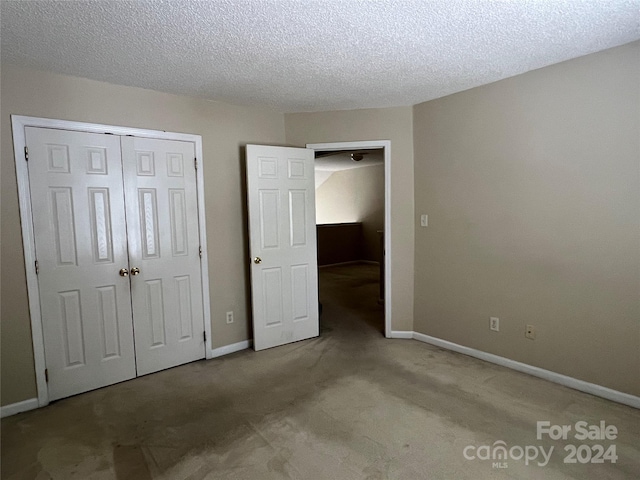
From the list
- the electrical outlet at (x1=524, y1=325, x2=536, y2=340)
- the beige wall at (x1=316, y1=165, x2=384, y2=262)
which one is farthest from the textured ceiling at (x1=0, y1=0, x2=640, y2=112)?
the beige wall at (x1=316, y1=165, x2=384, y2=262)

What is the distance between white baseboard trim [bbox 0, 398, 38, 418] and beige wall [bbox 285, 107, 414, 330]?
303cm

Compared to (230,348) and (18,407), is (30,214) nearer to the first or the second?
(18,407)

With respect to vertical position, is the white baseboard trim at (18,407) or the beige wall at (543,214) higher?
the beige wall at (543,214)

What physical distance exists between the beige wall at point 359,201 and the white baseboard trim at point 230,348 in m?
5.80

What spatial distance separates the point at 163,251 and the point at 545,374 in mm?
3249

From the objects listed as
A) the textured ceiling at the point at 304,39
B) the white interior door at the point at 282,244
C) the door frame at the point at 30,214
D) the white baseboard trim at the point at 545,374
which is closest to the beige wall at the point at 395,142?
the white interior door at the point at 282,244

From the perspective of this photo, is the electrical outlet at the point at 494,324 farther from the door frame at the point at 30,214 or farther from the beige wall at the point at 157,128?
the door frame at the point at 30,214

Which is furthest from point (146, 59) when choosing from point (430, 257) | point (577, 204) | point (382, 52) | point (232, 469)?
point (577, 204)

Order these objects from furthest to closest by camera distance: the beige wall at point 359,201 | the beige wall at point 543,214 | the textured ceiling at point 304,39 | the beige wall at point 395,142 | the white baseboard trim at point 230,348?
the beige wall at point 359,201 < the beige wall at point 395,142 < the white baseboard trim at point 230,348 < the beige wall at point 543,214 < the textured ceiling at point 304,39

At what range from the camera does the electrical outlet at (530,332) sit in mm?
2777

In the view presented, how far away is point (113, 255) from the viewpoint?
273 centimetres

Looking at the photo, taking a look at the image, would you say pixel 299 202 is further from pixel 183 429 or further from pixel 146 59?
pixel 183 429

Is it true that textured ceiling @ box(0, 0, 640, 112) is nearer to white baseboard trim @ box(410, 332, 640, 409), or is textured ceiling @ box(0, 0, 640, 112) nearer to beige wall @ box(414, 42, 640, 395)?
beige wall @ box(414, 42, 640, 395)

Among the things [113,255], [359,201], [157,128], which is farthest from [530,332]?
[359,201]
